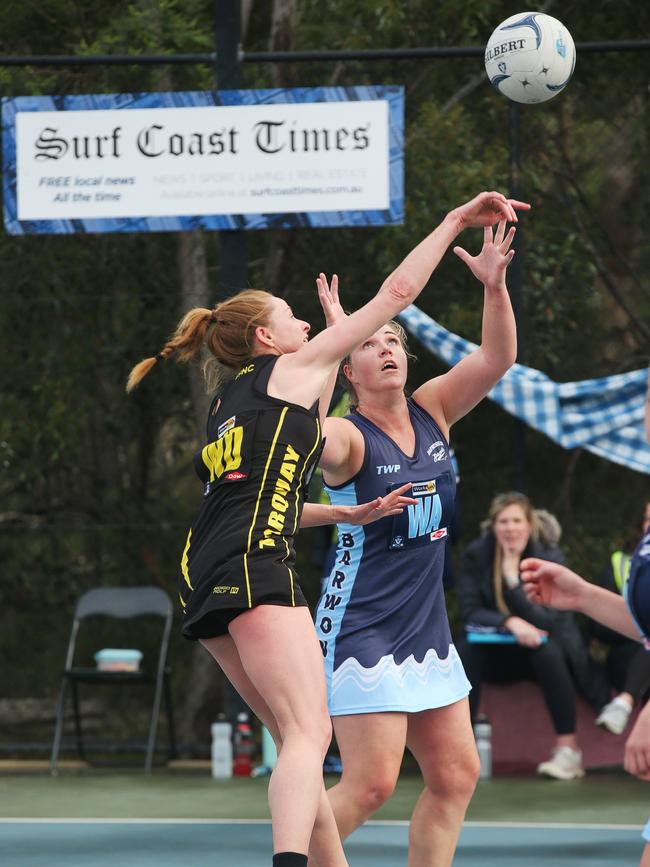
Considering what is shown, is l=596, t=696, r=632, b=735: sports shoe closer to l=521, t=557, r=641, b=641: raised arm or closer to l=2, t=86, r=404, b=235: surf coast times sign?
l=2, t=86, r=404, b=235: surf coast times sign

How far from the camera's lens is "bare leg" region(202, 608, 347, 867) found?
4.09 meters

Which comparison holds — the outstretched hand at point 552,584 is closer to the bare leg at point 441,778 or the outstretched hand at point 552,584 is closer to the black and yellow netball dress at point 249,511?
the black and yellow netball dress at point 249,511

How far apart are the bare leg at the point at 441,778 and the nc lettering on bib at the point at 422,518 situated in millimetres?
494

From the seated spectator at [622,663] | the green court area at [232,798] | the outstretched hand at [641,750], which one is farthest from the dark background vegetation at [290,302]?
the outstretched hand at [641,750]

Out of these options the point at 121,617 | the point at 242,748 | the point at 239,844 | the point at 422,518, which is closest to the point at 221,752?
the point at 242,748

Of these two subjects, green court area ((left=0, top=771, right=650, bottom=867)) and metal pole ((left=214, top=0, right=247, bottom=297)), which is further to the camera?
metal pole ((left=214, top=0, right=247, bottom=297))

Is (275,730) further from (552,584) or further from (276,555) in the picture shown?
(552,584)

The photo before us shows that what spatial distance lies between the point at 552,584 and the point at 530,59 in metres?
3.37

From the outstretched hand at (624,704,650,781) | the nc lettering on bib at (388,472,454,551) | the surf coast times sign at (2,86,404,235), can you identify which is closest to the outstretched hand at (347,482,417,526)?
the nc lettering on bib at (388,472,454,551)

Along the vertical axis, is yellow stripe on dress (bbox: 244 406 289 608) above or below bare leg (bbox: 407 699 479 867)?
above

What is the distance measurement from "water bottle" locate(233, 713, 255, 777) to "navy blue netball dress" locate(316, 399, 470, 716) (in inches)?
143

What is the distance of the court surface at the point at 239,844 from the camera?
576 cm

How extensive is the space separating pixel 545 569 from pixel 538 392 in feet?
16.5

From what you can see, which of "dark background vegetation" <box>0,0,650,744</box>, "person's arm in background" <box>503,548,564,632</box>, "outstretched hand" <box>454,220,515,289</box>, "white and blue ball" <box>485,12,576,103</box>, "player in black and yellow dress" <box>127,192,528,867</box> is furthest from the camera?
"dark background vegetation" <box>0,0,650,744</box>
